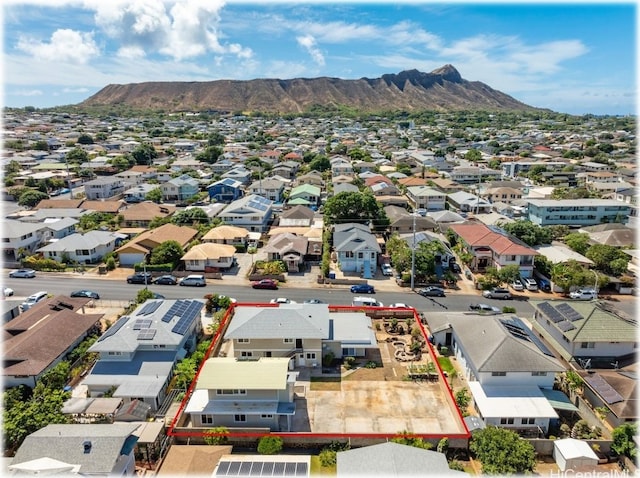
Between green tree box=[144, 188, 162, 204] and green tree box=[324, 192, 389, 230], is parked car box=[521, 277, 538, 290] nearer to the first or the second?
green tree box=[324, 192, 389, 230]

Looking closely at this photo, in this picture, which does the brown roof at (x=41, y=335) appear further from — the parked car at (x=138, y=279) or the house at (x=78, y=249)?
the house at (x=78, y=249)

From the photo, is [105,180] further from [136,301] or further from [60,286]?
[136,301]

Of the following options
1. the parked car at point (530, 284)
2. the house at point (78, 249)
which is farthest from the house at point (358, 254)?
the house at point (78, 249)

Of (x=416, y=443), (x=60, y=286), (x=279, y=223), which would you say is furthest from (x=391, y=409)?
(x=279, y=223)

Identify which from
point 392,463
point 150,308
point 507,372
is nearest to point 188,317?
Result: point 150,308

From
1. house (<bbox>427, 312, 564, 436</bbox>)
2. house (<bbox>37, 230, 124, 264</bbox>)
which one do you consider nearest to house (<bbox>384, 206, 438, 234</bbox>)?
house (<bbox>427, 312, 564, 436</bbox>)

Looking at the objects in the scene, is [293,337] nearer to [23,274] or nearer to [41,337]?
[41,337]
